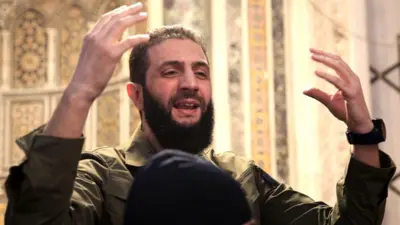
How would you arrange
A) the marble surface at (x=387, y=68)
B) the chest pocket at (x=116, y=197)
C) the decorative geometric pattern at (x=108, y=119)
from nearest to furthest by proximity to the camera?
1. the chest pocket at (x=116, y=197)
2. the marble surface at (x=387, y=68)
3. the decorative geometric pattern at (x=108, y=119)

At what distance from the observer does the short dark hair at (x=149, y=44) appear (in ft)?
4.91

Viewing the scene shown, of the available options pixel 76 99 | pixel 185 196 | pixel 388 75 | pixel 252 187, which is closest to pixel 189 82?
pixel 252 187

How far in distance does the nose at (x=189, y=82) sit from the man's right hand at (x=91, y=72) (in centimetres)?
27

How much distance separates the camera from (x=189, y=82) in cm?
140

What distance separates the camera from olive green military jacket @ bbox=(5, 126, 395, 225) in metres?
1.03

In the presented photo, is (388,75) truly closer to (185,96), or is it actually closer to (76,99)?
(185,96)

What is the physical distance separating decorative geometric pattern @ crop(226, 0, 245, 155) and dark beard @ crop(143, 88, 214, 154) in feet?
3.36

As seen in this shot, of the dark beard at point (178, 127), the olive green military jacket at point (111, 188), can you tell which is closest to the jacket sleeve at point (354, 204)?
the olive green military jacket at point (111, 188)

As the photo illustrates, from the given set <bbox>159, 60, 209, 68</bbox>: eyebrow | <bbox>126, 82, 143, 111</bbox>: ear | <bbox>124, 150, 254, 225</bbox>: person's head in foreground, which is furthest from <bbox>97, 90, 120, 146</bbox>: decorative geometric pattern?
<bbox>124, 150, 254, 225</bbox>: person's head in foreground

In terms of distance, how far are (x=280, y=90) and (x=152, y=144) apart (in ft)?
3.91

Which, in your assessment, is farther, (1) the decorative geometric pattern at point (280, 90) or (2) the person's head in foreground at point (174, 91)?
(1) the decorative geometric pattern at point (280, 90)

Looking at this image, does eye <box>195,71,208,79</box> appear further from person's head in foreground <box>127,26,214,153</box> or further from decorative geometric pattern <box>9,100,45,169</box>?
decorative geometric pattern <box>9,100,45,169</box>

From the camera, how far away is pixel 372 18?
8.86 feet

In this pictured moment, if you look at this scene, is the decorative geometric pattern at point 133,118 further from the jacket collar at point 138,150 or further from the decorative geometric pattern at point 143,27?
the jacket collar at point 138,150
